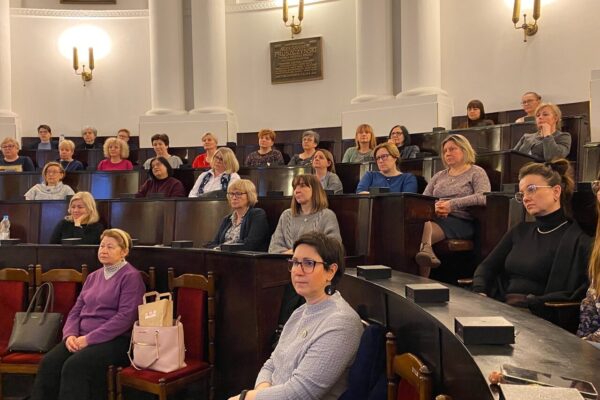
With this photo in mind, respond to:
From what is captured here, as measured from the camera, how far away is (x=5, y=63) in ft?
29.5

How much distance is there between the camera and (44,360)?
3285 millimetres

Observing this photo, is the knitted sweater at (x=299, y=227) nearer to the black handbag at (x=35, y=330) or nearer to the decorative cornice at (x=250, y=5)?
the black handbag at (x=35, y=330)

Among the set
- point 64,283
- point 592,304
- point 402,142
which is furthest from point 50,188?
point 592,304

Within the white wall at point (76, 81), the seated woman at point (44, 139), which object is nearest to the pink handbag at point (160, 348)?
the seated woman at point (44, 139)

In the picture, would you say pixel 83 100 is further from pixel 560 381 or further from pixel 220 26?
pixel 560 381

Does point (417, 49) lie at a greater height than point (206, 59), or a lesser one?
lesser

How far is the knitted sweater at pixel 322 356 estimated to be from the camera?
1903 millimetres

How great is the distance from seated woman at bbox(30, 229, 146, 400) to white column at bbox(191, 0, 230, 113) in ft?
17.5

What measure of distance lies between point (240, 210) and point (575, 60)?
4649 mm

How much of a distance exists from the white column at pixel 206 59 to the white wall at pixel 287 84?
49 centimetres

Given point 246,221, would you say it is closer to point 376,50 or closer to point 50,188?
point 50,188

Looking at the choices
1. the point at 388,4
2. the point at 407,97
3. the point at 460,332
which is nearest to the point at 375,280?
the point at 460,332

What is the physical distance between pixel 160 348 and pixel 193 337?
Answer: 0.82 ft

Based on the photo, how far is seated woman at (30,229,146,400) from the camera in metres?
3.18
